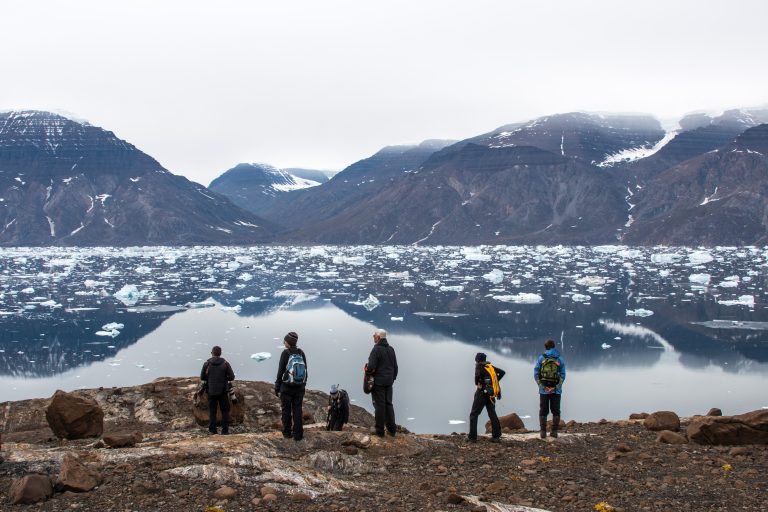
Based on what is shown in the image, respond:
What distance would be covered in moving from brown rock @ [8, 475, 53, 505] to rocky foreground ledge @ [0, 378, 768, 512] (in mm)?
12

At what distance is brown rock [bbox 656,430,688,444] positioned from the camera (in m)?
11.3

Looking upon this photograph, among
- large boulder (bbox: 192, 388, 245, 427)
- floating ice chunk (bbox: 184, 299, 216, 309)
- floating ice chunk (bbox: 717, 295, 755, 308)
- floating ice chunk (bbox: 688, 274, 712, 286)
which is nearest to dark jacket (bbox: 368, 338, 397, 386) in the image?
large boulder (bbox: 192, 388, 245, 427)

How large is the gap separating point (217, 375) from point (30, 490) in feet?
11.8

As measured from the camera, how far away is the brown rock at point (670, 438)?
11.3 m

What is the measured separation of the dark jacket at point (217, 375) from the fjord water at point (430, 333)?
26.7ft

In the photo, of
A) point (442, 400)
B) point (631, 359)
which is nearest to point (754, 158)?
point (631, 359)

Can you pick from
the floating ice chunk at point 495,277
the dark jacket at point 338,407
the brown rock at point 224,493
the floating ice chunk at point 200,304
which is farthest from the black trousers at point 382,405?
the floating ice chunk at point 495,277

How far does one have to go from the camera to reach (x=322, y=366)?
89.2ft

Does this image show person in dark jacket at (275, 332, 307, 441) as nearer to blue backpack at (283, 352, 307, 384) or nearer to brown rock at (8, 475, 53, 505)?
blue backpack at (283, 352, 307, 384)

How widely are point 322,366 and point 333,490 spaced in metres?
18.9

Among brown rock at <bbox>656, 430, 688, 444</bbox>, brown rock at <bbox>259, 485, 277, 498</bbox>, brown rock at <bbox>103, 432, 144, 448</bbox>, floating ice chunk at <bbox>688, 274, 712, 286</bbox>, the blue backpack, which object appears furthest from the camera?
floating ice chunk at <bbox>688, 274, 712, 286</bbox>

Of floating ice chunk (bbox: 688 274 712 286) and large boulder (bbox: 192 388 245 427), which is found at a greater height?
floating ice chunk (bbox: 688 274 712 286)

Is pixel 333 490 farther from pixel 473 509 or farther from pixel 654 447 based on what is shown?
pixel 654 447

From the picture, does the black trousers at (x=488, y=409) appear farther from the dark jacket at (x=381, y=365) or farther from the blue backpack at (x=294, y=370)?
the blue backpack at (x=294, y=370)
